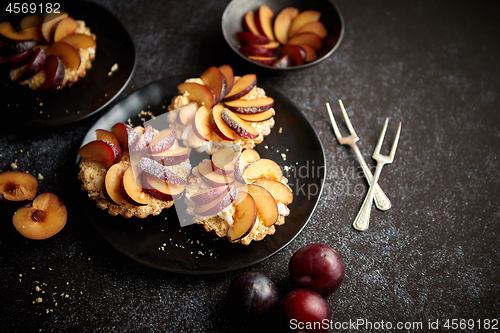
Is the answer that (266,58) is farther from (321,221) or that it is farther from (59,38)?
(59,38)

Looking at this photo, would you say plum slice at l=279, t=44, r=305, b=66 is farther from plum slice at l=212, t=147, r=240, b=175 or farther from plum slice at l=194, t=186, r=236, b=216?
plum slice at l=194, t=186, r=236, b=216

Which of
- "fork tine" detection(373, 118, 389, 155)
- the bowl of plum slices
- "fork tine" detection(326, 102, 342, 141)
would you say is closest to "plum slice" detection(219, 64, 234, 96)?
the bowl of plum slices

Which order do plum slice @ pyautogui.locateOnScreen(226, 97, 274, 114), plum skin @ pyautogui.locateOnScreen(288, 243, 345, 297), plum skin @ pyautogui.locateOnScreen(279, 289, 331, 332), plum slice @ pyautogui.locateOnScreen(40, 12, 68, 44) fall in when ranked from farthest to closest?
1. plum slice @ pyautogui.locateOnScreen(40, 12, 68, 44)
2. plum slice @ pyautogui.locateOnScreen(226, 97, 274, 114)
3. plum skin @ pyautogui.locateOnScreen(288, 243, 345, 297)
4. plum skin @ pyautogui.locateOnScreen(279, 289, 331, 332)

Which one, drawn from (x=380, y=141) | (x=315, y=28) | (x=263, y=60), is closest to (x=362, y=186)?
(x=380, y=141)

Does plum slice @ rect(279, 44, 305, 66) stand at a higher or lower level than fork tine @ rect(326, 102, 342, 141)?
higher

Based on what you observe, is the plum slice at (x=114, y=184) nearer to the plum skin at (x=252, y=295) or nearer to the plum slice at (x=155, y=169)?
the plum slice at (x=155, y=169)

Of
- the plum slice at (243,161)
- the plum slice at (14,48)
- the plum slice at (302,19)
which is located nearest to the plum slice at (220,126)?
the plum slice at (243,161)

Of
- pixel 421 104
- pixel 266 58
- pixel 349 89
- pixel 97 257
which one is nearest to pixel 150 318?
pixel 97 257
